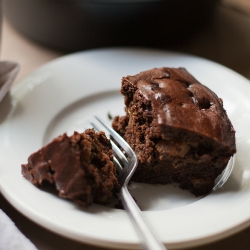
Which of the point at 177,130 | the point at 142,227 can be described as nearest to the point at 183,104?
the point at 177,130

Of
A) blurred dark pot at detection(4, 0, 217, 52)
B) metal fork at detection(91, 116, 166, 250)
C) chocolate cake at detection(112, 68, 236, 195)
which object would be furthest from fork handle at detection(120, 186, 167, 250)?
blurred dark pot at detection(4, 0, 217, 52)

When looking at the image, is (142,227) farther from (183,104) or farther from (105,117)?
(105,117)

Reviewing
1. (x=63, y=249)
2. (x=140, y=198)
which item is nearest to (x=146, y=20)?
(x=140, y=198)

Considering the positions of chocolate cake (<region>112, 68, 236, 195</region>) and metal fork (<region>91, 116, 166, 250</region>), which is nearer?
metal fork (<region>91, 116, 166, 250</region>)

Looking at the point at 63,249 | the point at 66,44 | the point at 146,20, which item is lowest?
the point at 63,249

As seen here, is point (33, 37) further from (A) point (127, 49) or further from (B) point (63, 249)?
(B) point (63, 249)

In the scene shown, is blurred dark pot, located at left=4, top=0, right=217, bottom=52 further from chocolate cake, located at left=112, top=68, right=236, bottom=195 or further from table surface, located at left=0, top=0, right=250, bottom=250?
chocolate cake, located at left=112, top=68, right=236, bottom=195
